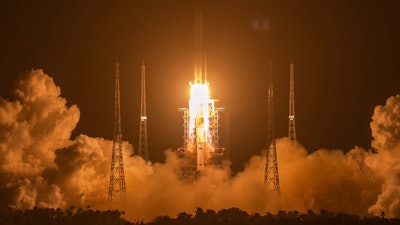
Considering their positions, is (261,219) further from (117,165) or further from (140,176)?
(140,176)

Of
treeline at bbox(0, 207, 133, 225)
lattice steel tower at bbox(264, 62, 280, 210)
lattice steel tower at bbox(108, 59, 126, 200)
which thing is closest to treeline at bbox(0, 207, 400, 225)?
treeline at bbox(0, 207, 133, 225)

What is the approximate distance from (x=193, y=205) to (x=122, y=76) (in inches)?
692

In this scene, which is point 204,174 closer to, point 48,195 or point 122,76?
point 48,195

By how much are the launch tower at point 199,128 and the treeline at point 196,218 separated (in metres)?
4.79

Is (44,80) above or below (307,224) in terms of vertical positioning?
above

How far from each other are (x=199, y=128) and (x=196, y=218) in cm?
723

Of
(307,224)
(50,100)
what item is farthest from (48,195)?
(307,224)

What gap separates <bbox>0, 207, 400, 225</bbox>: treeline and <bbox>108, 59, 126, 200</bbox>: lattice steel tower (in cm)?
234

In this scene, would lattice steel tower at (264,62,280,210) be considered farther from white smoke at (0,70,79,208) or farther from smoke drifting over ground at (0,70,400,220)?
white smoke at (0,70,79,208)

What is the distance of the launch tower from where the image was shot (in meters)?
56.3

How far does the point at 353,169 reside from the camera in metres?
57.2

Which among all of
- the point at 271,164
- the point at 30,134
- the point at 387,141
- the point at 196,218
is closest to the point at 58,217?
the point at 196,218

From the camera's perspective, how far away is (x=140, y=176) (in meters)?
57.6

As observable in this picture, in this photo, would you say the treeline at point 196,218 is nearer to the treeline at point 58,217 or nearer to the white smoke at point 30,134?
the treeline at point 58,217
